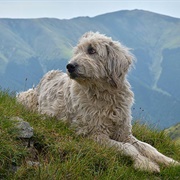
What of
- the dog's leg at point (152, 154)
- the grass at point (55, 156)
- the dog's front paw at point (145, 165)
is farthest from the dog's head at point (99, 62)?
the dog's front paw at point (145, 165)

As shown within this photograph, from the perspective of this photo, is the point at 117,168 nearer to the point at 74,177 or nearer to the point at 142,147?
the point at 74,177

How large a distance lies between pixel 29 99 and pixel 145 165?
15.8 ft

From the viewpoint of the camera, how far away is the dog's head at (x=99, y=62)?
8.86m

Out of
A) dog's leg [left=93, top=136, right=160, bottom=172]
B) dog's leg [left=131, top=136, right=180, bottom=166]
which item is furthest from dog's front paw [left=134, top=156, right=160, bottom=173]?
dog's leg [left=131, top=136, right=180, bottom=166]

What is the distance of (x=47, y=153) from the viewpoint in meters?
7.54

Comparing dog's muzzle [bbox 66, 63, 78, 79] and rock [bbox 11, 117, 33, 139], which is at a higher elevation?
dog's muzzle [bbox 66, 63, 78, 79]

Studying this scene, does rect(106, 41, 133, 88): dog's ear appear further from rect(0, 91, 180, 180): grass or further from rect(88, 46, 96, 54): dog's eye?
rect(0, 91, 180, 180): grass

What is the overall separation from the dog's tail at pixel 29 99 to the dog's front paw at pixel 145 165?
13.1 feet

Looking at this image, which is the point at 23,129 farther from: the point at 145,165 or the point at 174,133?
the point at 174,133

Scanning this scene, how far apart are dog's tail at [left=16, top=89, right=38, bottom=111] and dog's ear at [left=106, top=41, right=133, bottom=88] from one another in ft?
10.2

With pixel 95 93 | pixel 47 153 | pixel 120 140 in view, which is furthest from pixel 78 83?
pixel 47 153

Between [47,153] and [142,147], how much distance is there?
2.66 metres

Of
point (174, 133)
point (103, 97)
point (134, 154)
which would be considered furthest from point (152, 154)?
point (174, 133)

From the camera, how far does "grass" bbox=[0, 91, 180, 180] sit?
6617mm
